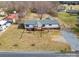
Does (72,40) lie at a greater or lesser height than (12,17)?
lesser

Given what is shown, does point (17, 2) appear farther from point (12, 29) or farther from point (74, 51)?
point (74, 51)

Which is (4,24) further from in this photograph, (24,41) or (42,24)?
(42,24)

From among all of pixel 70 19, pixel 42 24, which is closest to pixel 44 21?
pixel 42 24

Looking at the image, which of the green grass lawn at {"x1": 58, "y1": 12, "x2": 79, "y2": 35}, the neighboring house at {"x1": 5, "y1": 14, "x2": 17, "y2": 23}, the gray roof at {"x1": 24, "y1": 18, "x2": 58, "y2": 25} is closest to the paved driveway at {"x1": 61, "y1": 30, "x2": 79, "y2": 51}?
the green grass lawn at {"x1": 58, "y1": 12, "x2": 79, "y2": 35}

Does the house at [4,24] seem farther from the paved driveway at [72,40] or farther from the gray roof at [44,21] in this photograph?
the paved driveway at [72,40]

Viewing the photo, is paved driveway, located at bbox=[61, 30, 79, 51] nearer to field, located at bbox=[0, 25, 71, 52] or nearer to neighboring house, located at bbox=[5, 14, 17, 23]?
field, located at bbox=[0, 25, 71, 52]

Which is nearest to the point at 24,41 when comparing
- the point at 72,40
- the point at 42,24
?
the point at 42,24

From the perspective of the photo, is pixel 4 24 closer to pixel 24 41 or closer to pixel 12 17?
pixel 12 17

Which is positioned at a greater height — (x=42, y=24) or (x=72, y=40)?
(x=42, y=24)
